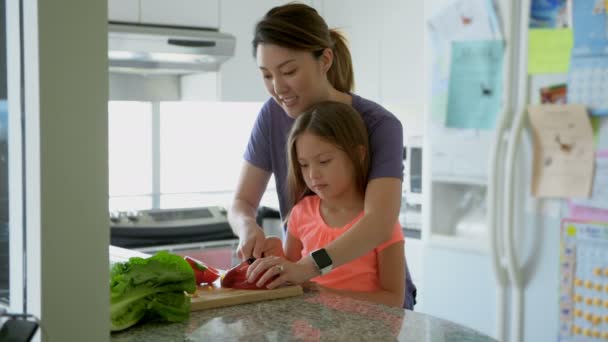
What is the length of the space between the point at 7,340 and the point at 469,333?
0.72m

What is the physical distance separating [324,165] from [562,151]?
1327 millimetres

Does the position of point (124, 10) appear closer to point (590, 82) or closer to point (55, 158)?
point (590, 82)

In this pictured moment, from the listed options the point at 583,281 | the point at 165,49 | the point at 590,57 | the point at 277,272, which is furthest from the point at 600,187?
the point at 165,49

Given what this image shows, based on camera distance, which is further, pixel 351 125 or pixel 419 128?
pixel 419 128

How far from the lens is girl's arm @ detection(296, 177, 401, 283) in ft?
4.70

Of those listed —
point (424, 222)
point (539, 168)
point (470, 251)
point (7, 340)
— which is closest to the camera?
point (7, 340)

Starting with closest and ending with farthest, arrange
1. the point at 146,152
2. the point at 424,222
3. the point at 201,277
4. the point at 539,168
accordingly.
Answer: the point at 201,277 < the point at 539,168 < the point at 424,222 < the point at 146,152

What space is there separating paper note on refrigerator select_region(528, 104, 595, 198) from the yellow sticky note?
0.43ft

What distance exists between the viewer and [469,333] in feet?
4.01

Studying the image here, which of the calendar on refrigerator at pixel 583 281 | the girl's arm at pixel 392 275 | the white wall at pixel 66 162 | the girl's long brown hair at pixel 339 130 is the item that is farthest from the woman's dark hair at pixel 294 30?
the calendar on refrigerator at pixel 583 281

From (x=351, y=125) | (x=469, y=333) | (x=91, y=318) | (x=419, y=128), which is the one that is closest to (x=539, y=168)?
(x=419, y=128)

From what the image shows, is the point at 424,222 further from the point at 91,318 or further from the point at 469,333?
the point at 91,318

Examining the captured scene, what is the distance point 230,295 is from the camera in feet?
4.41

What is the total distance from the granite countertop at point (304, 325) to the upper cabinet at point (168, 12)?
2.32 m
